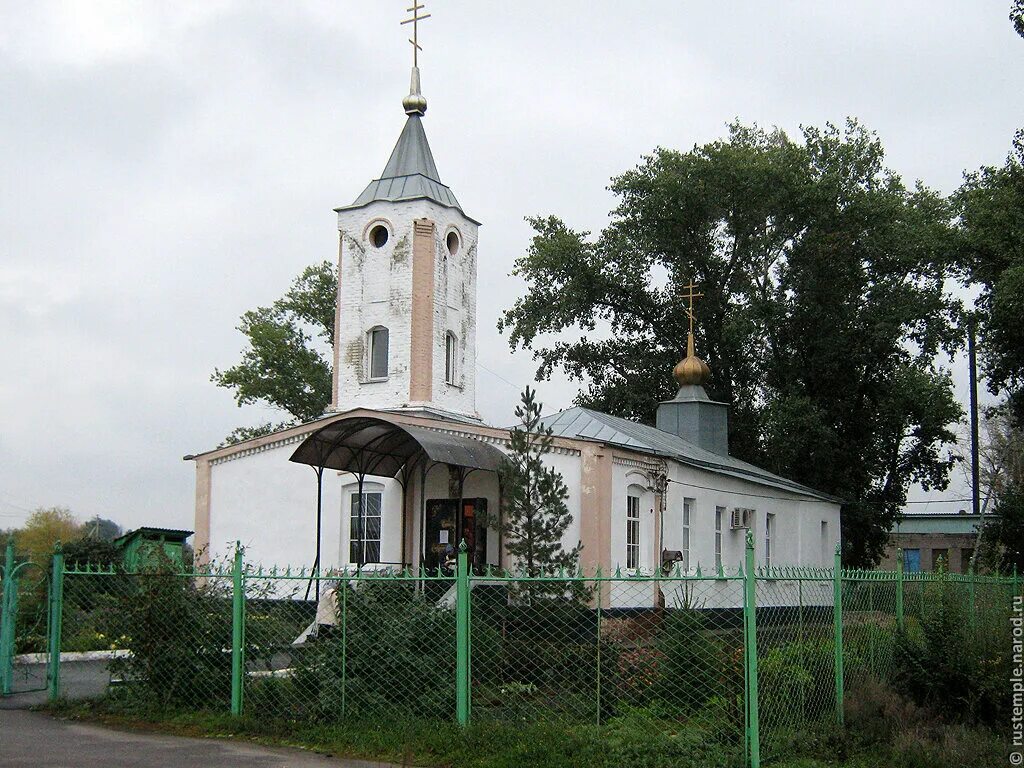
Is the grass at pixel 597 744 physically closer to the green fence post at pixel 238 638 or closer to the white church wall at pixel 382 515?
the green fence post at pixel 238 638

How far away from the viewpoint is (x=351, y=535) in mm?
23188

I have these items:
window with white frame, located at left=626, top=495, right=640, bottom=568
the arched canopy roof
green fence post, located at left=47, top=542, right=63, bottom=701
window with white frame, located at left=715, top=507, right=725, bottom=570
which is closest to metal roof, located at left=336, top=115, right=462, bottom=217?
the arched canopy roof

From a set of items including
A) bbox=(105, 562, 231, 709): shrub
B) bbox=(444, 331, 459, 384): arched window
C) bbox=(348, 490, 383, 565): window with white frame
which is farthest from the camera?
bbox=(444, 331, 459, 384): arched window

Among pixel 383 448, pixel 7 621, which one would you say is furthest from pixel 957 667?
pixel 383 448

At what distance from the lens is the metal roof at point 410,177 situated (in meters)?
25.9

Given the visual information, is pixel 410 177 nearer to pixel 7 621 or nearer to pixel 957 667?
pixel 7 621

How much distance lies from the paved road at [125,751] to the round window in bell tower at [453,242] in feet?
55.7

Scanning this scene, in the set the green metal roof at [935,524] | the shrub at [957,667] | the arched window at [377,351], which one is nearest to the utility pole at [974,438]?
the green metal roof at [935,524]

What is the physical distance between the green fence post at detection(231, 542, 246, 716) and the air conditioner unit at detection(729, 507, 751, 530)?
1736cm

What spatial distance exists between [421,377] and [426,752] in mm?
15919

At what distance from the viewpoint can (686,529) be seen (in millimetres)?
23844

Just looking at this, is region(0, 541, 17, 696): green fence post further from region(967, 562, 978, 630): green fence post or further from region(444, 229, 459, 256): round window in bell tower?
region(444, 229, 459, 256): round window in bell tower

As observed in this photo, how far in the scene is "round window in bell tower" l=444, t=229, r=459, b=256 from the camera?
26312mm

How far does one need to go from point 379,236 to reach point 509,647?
1706cm
